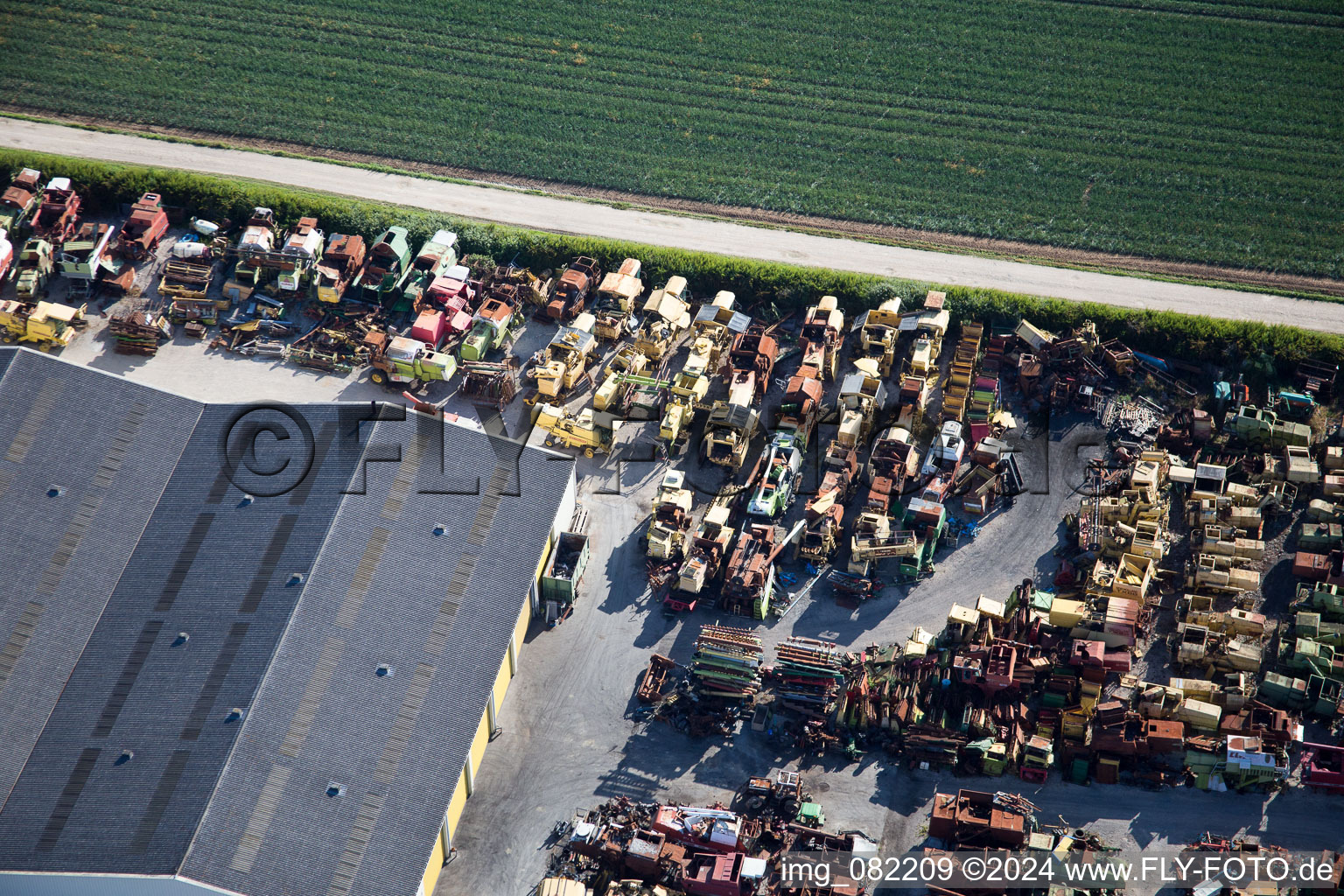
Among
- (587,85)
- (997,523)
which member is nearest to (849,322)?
(997,523)

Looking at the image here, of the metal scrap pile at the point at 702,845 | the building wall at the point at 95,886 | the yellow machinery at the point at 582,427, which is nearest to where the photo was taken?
the building wall at the point at 95,886

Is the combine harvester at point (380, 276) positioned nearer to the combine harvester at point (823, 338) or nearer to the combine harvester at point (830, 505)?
the combine harvester at point (823, 338)

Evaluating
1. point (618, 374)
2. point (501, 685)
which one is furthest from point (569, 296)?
point (501, 685)

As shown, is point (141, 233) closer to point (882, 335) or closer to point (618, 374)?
point (618, 374)

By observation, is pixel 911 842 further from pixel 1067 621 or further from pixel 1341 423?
pixel 1341 423

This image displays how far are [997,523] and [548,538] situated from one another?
28.7 metres

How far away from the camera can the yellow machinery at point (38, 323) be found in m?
89.9

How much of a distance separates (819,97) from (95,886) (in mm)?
86206

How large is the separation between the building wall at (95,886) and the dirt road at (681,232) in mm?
58879

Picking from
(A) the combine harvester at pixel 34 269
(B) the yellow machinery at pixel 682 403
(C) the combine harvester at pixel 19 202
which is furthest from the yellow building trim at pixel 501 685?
(C) the combine harvester at pixel 19 202

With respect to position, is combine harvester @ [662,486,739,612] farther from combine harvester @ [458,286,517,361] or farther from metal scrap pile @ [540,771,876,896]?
combine harvester @ [458,286,517,361]

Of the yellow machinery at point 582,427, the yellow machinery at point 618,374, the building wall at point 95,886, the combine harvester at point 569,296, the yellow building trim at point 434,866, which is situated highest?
the combine harvester at point 569,296

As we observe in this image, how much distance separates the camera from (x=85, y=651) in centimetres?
6788

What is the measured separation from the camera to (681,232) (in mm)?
101312
